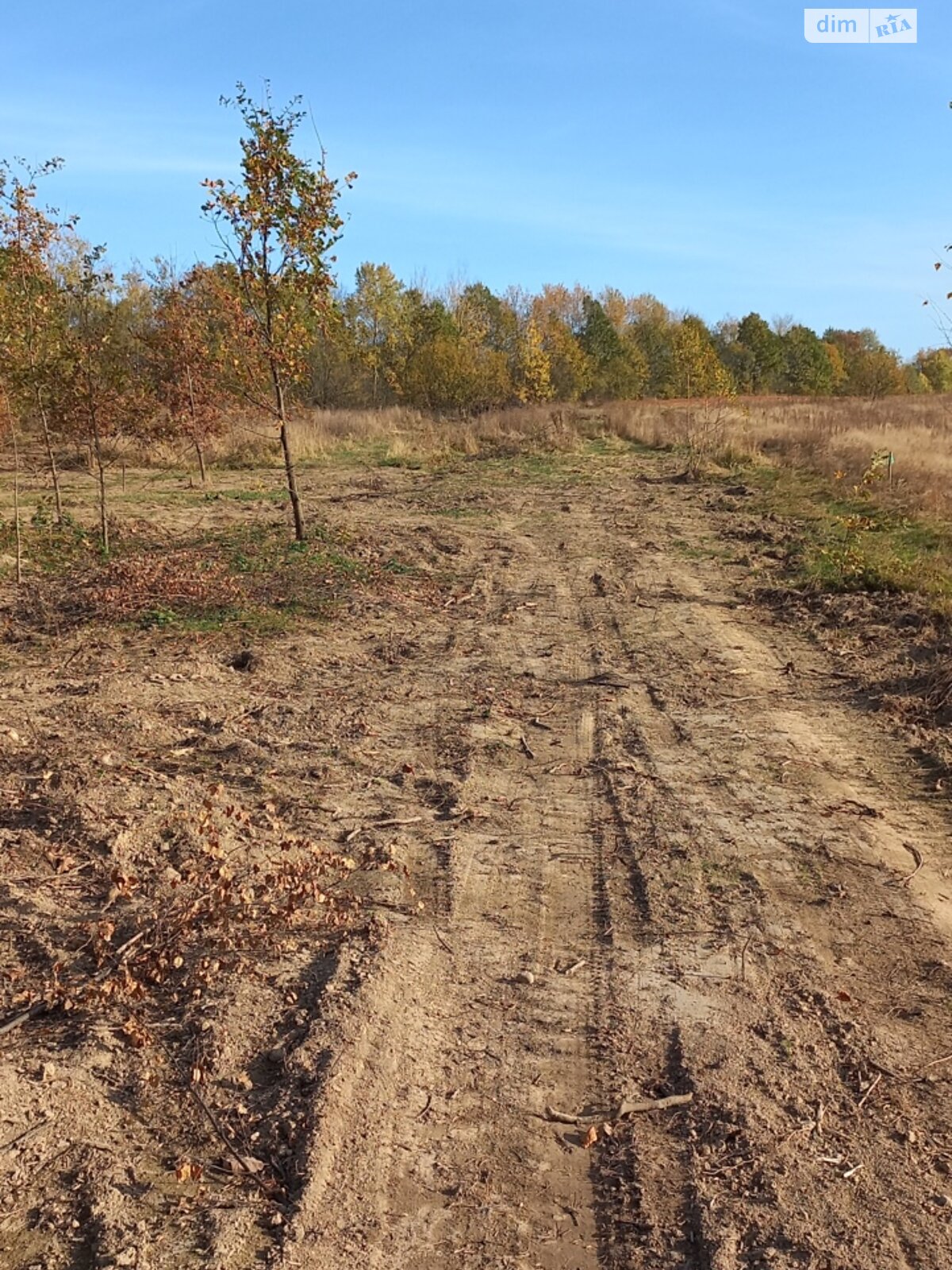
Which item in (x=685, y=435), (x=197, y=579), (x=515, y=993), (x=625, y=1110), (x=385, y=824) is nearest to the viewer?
(x=625, y=1110)

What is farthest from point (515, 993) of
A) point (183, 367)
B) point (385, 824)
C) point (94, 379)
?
point (183, 367)

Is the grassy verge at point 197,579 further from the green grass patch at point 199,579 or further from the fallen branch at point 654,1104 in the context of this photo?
the fallen branch at point 654,1104

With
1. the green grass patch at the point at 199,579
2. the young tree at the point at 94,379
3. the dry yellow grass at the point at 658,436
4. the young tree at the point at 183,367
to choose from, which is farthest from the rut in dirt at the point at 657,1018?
the young tree at the point at 183,367

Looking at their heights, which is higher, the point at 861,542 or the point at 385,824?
the point at 861,542

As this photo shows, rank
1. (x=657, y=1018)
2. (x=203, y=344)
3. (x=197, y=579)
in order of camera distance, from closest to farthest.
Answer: (x=657, y=1018)
(x=197, y=579)
(x=203, y=344)

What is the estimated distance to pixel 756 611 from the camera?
10.2 metres

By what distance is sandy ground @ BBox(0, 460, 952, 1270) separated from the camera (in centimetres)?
262

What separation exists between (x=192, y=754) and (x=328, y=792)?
3.56 ft

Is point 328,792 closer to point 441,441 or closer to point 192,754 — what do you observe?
point 192,754

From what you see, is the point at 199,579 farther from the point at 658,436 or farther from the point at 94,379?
the point at 658,436

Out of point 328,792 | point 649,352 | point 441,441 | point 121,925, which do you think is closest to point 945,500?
point 328,792

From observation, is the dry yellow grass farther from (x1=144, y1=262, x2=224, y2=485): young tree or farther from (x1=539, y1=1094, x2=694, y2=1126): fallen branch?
(x1=539, y1=1094, x2=694, y2=1126): fallen branch

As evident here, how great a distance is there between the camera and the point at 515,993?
371cm

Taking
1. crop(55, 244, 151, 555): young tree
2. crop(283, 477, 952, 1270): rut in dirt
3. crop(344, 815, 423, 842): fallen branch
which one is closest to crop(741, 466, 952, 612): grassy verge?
crop(283, 477, 952, 1270): rut in dirt
